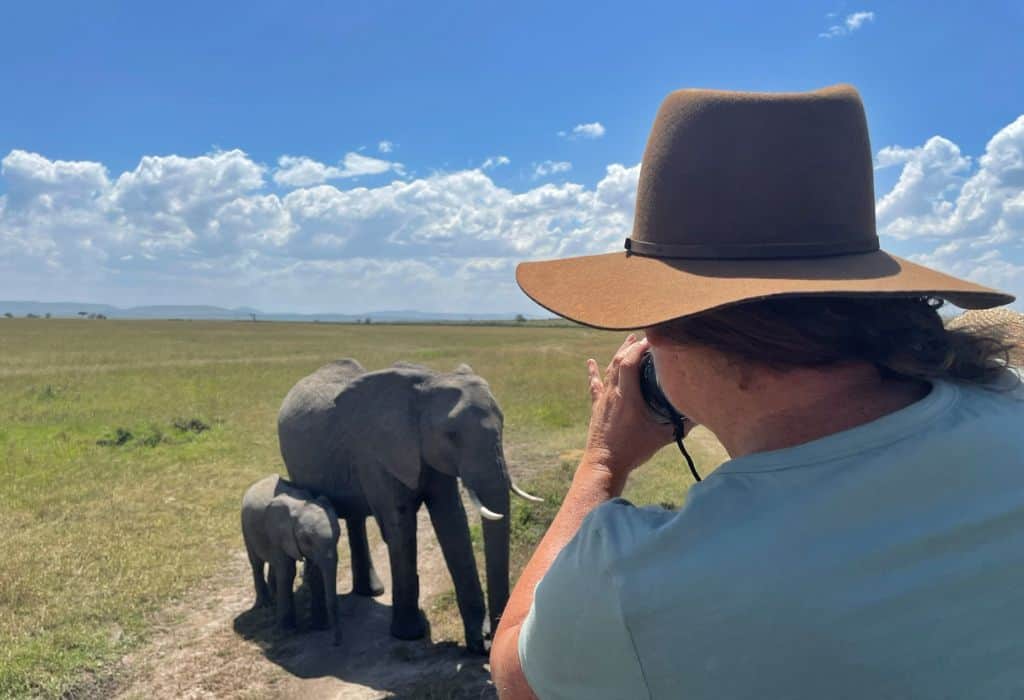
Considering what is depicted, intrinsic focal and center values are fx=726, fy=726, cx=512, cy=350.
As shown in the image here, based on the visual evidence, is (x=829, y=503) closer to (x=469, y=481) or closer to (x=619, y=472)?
(x=619, y=472)

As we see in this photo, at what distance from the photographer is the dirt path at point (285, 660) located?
16.2ft

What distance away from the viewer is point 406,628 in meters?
5.70

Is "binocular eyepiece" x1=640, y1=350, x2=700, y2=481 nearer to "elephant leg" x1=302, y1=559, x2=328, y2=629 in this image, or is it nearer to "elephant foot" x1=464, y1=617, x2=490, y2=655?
"elephant foot" x1=464, y1=617, x2=490, y2=655

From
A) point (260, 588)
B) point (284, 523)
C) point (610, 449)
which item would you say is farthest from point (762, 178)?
point (260, 588)

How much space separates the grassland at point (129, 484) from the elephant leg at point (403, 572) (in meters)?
1.67

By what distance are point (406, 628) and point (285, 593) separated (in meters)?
0.99

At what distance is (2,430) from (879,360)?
15410 millimetres

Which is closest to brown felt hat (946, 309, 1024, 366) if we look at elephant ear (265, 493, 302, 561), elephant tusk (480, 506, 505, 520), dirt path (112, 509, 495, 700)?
elephant tusk (480, 506, 505, 520)

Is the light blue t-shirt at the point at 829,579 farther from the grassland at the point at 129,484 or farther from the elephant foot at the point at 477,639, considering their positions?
the grassland at the point at 129,484

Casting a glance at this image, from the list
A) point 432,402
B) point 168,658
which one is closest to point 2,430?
point 168,658

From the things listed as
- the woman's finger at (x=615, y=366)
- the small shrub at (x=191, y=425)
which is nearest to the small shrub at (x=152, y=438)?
the small shrub at (x=191, y=425)

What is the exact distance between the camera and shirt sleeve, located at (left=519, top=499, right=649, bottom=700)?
3.30ft

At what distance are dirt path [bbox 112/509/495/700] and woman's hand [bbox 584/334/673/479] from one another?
3.83 m

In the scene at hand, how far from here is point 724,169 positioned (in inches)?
51.7
